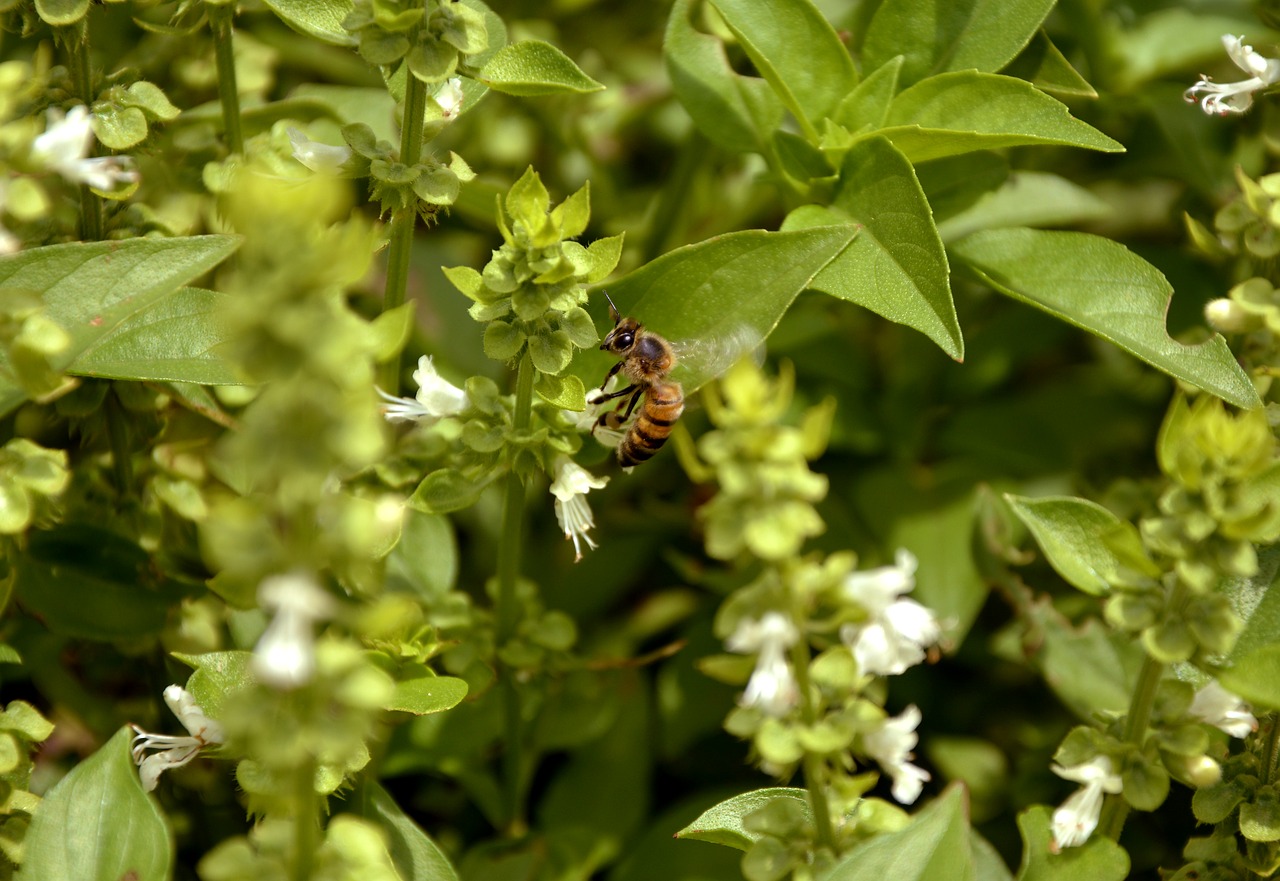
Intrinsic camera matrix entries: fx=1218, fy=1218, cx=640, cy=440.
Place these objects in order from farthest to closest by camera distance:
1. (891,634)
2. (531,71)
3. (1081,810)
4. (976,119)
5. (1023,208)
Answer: (1023,208) → (976,119) → (531,71) → (1081,810) → (891,634)

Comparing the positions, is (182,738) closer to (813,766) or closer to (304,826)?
(304,826)

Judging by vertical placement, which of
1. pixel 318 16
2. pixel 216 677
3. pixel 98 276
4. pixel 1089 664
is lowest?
pixel 1089 664

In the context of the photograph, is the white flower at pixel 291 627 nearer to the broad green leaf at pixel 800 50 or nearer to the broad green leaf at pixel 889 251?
the broad green leaf at pixel 889 251

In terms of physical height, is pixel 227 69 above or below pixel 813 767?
above

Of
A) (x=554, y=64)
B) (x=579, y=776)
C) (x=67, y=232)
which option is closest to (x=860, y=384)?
(x=579, y=776)

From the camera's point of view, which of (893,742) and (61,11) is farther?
(61,11)

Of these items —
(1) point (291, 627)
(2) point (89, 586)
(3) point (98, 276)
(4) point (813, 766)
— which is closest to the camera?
(1) point (291, 627)

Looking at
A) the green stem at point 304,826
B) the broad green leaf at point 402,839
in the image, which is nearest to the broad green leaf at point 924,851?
the green stem at point 304,826

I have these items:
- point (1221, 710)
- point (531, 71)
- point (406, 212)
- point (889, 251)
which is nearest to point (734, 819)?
point (1221, 710)
